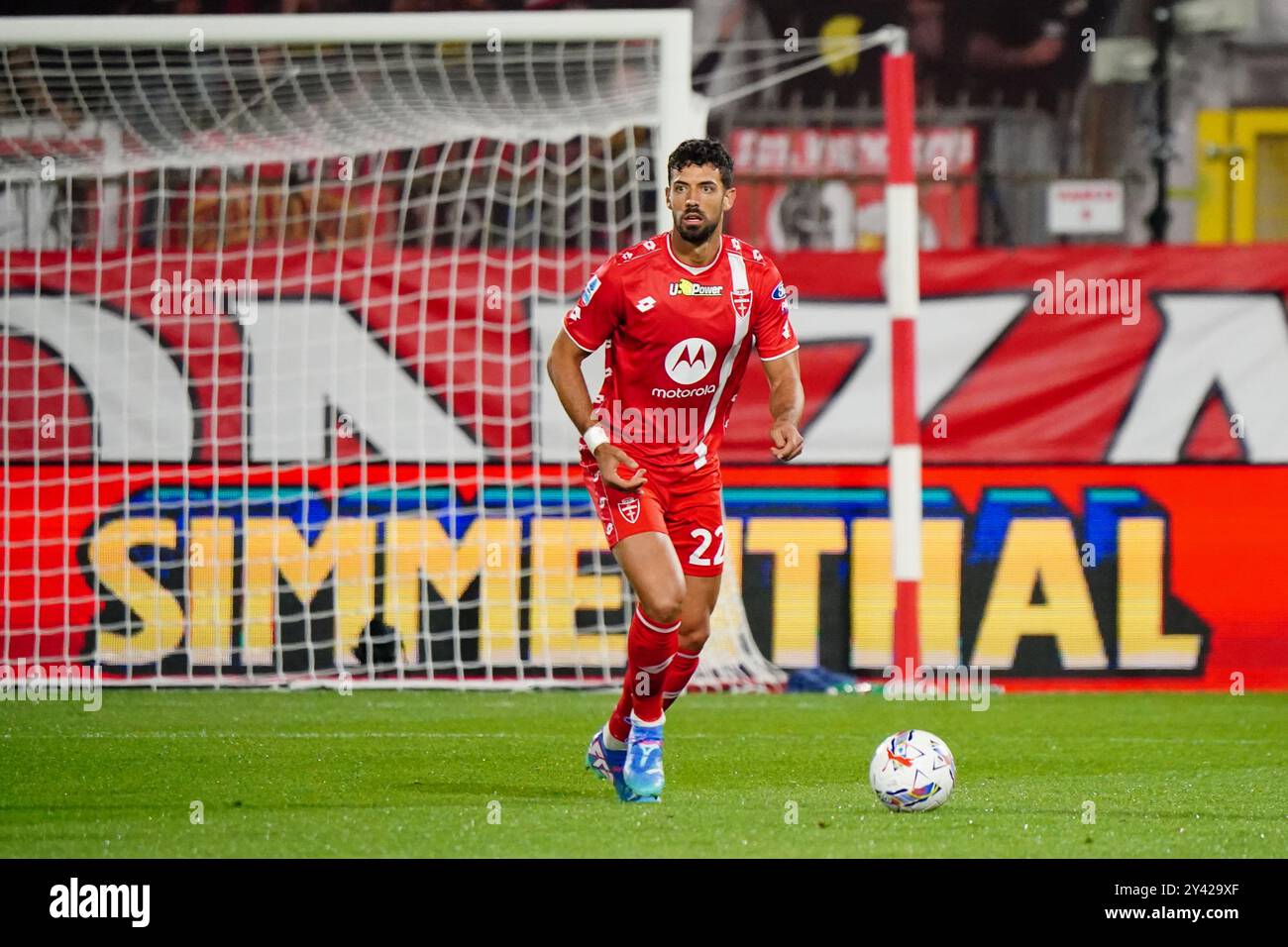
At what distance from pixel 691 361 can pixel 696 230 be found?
0.43 m

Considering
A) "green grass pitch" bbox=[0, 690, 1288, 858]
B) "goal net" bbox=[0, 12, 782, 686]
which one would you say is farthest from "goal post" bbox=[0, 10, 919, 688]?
"green grass pitch" bbox=[0, 690, 1288, 858]

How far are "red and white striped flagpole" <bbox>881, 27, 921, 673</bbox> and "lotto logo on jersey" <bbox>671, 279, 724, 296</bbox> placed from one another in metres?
4.13

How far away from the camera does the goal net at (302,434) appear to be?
11375 mm

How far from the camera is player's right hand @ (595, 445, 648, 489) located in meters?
6.77

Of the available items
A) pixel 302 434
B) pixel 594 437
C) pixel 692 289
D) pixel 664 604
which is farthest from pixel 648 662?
pixel 302 434

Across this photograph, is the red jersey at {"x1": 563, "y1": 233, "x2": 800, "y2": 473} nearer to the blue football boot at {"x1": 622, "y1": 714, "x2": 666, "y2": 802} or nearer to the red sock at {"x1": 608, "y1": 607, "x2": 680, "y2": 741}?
the red sock at {"x1": 608, "y1": 607, "x2": 680, "y2": 741}

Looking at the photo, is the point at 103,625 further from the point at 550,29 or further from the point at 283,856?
the point at 283,856

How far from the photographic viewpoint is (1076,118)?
17.1 metres

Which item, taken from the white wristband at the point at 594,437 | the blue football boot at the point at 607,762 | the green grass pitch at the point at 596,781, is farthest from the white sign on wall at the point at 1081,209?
the blue football boot at the point at 607,762

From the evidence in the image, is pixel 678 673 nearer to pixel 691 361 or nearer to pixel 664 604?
pixel 664 604

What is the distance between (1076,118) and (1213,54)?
4.39 ft

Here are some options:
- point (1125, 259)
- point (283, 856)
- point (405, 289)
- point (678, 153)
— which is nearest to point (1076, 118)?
point (1125, 259)

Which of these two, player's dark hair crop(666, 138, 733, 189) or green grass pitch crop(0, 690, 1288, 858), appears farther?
player's dark hair crop(666, 138, 733, 189)

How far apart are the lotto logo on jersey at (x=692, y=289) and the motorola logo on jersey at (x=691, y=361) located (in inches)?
5.8
